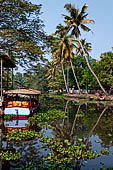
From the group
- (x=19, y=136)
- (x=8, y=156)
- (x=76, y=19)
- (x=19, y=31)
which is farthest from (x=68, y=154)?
(x=76, y=19)

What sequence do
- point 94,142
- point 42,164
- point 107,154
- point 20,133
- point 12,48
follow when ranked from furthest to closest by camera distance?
point 12,48, point 20,133, point 94,142, point 107,154, point 42,164

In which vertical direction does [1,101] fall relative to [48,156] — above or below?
above

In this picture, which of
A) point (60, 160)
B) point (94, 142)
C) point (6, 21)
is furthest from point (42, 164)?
point (6, 21)

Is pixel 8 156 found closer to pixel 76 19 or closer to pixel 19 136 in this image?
pixel 19 136

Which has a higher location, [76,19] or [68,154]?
[76,19]

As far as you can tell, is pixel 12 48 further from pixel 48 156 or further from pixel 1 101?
pixel 48 156

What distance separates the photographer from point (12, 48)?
18.2m

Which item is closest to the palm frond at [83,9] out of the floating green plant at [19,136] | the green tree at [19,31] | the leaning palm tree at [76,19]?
the leaning palm tree at [76,19]

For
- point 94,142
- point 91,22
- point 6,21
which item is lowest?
point 94,142

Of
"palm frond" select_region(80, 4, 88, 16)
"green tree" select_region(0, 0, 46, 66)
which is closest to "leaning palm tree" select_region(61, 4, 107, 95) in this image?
"palm frond" select_region(80, 4, 88, 16)

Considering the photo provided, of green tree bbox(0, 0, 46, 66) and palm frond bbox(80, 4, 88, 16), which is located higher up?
palm frond bbox(80, 4, 88, 16)

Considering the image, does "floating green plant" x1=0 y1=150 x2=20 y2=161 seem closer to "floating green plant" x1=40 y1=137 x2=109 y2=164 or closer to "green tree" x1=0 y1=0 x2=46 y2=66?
"floating green plant" x1=40 y1=137 x2=109 y2=164

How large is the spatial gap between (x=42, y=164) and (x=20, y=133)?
4.40 meters

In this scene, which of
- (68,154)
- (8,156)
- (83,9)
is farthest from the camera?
(83,9)
